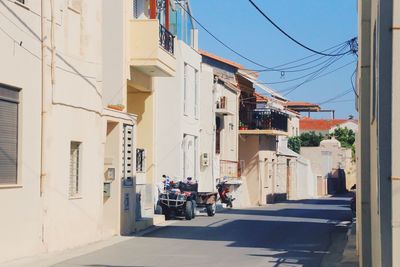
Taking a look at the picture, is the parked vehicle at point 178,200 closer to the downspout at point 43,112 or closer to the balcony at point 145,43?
the balcony at point 145,43

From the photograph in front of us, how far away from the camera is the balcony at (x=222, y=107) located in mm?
44156

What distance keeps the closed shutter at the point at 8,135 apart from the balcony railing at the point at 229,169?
29.2 meters

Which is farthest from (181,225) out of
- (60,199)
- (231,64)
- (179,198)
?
(231,64)

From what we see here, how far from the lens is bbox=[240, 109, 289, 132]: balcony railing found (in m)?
52.2

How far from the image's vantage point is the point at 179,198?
28.7 meters

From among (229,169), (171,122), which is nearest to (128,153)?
(171,122)

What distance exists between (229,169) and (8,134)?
32003 millimetres

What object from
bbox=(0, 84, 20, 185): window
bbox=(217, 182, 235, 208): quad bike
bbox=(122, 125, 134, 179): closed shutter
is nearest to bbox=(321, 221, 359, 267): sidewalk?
bbox=(122, 125, 134, 179): closed shutter

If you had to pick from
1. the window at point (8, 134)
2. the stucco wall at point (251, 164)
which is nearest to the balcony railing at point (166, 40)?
the window at point (8, 134)

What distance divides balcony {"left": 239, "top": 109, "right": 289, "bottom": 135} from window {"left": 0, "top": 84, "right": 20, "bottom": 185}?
3611 centimetres

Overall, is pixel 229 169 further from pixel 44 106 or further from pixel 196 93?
pixel 44 106

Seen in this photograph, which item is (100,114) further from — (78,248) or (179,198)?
(179,198)

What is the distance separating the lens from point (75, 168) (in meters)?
19.2

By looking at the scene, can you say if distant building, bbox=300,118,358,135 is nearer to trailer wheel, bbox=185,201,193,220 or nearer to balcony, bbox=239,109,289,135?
balcony, bbox=239,109,289,135
